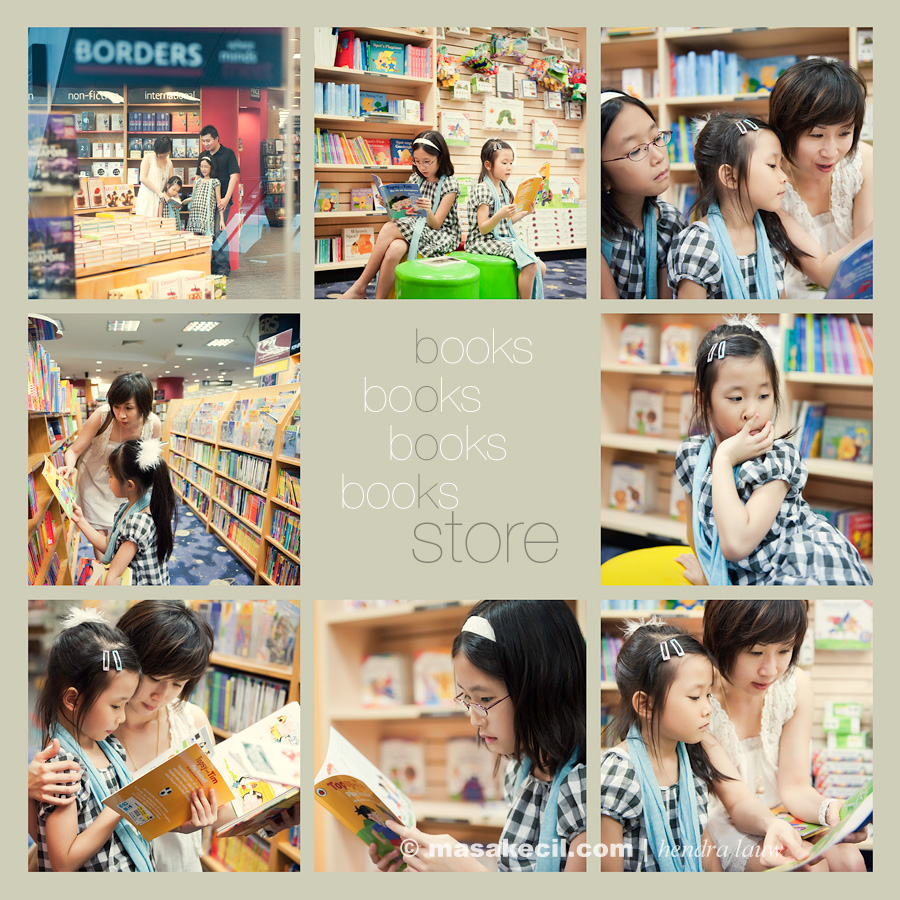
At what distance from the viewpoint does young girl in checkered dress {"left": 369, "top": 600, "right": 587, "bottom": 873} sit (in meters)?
2.14

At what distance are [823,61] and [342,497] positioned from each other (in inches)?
63.7

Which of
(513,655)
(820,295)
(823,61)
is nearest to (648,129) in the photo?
(823,61)

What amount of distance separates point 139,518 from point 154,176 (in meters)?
→ 0.87

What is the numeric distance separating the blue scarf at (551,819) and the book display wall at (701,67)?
4.80ft

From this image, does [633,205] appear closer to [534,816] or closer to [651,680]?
[651,680]

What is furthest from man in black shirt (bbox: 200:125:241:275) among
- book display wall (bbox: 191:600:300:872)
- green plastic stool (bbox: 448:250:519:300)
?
book display wall (bbox: 191:600:300:872)

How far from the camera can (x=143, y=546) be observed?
87.4 inches

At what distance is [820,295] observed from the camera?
218 cm

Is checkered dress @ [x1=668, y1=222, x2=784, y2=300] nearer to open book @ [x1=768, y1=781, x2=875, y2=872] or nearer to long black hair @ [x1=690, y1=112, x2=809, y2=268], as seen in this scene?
long black hair @ [x1=690, y1=112, x2=809, y2=268]

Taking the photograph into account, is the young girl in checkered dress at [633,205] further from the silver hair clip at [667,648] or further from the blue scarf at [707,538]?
the silver hair clip at [667,648]

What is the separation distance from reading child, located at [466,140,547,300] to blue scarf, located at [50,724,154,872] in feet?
5.17

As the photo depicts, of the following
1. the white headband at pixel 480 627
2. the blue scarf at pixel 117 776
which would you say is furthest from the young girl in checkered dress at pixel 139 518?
the white headband at pixel 480 627

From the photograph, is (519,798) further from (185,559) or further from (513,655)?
(185,559)

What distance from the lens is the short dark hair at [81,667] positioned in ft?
7.11
